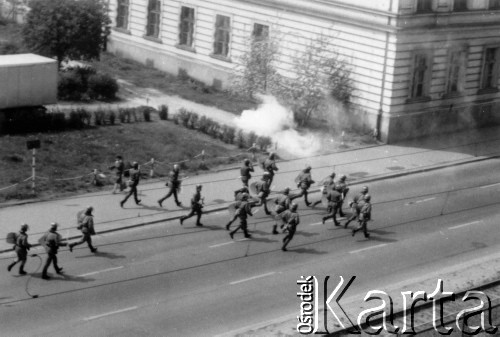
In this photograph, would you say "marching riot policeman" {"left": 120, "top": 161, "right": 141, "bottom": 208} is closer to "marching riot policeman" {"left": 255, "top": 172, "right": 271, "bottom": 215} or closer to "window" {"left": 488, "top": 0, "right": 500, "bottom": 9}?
"marching riot policeman" {"left": 255, "top": 172, "right": 271, "bottom": 215}

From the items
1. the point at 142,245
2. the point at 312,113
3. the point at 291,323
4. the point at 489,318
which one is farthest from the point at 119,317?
the point at 312,113

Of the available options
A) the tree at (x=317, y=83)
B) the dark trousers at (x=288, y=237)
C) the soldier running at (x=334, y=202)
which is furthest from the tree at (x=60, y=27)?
the dark trousers at (x=288, y=237)

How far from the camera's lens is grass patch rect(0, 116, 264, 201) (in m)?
35.3

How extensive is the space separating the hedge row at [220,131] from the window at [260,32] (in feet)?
23.1

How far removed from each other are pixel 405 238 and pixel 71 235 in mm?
10823

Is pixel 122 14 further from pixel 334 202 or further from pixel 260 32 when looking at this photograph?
pixel 334 202

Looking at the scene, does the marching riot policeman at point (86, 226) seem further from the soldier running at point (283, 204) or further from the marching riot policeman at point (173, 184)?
the soldier running at point (283, 204)

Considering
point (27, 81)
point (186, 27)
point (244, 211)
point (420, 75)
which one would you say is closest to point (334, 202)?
point (244, 211)

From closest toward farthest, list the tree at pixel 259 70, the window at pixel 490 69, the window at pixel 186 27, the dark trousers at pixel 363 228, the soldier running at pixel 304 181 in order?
1. the dark trousers at pixel 363 228
2. the soldier running at pixel 304 181
3. the tree at pixel 259 70
4. the window at pixel 490 69
5. the window at pixel 186 27

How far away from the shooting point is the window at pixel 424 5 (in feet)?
152

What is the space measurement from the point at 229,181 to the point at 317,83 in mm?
10845

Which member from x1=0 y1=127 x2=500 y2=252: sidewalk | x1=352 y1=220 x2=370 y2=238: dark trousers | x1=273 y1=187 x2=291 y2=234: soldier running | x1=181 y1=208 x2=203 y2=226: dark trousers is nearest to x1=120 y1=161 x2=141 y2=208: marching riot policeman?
x1=0 y1=127 x2=500 y2=252: sidewalk

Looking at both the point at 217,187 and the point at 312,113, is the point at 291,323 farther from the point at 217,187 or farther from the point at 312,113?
the point at 312,113

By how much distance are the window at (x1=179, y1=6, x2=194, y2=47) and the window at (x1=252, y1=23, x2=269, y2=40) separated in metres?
5.14
